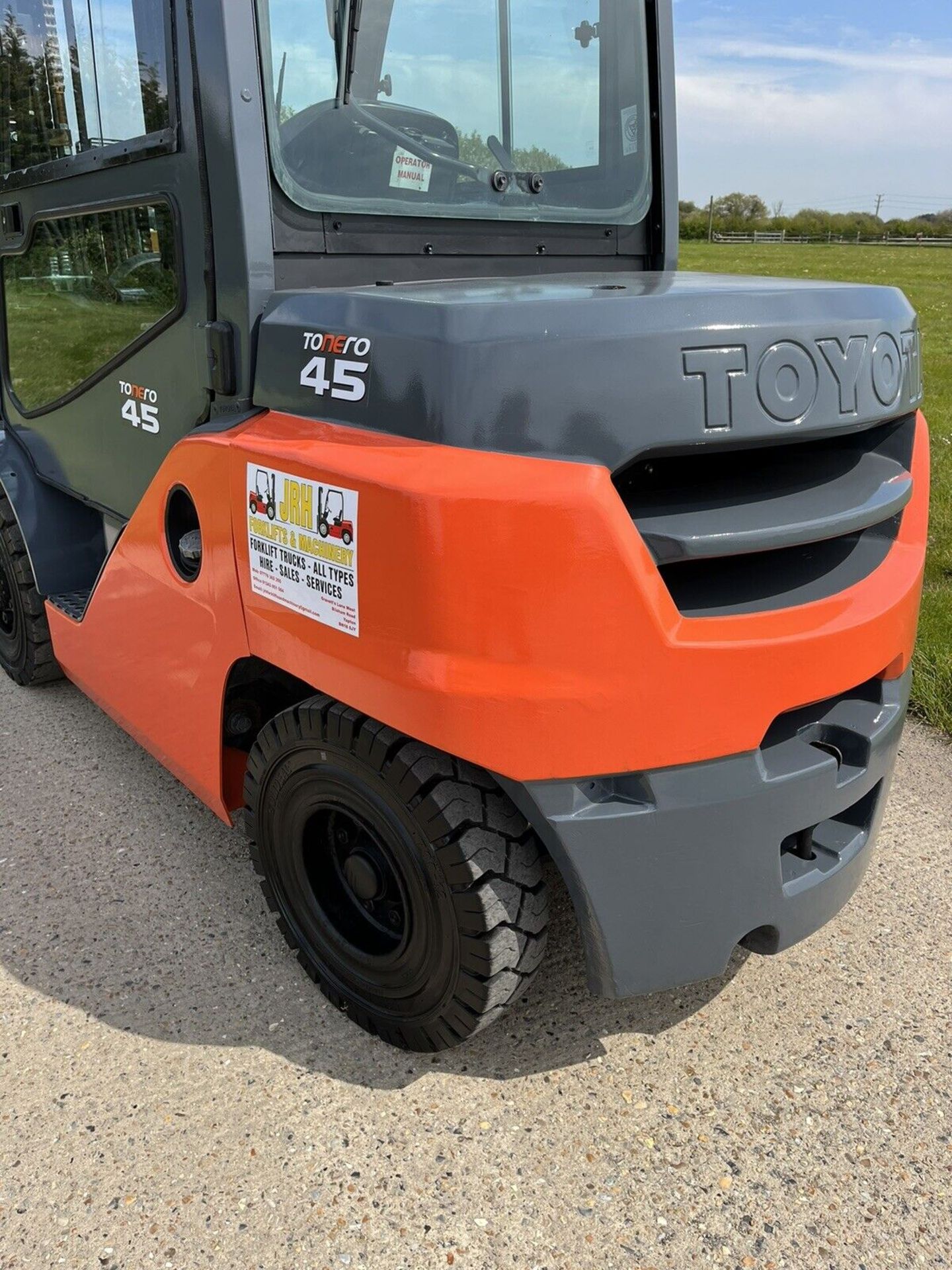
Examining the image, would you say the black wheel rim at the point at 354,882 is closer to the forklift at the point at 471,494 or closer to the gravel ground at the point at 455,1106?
the forklift at the point at 471,494

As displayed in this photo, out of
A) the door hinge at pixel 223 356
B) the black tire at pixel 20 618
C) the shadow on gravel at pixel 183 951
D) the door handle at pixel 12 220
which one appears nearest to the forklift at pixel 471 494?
the door hinge at pixel 223 356

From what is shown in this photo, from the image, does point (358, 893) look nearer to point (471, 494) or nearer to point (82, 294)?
point (471, 494)

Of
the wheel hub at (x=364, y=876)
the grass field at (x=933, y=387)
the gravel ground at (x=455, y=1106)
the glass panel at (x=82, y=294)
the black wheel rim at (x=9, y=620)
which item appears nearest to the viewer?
the gravel ground at (x=455, y=1106)

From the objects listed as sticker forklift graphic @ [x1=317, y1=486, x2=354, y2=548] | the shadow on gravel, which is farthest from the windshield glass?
the shadow on gravel

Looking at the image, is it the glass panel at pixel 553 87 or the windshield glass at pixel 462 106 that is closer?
the windshield glass at pixel 462 106

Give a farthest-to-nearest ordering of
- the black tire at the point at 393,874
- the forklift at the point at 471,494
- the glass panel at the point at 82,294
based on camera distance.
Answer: the glass panel at the point at 82,294 → the black tire at the point at 393,874 → the forklift at the point at 471,494

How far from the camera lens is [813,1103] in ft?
6.80

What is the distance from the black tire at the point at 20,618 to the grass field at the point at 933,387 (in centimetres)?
309

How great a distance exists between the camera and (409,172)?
237cm

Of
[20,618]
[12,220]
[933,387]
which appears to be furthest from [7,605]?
[933,387]

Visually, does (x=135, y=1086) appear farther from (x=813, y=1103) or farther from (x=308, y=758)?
(x=813, y=1103)

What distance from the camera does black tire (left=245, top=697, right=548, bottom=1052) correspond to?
6.30ft

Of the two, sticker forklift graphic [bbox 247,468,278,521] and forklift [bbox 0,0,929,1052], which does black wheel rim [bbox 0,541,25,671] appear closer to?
forklift [bbox 0,0,929,1052]

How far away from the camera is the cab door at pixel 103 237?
230cm
